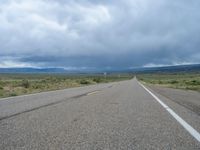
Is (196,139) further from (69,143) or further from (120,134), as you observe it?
(69,143)

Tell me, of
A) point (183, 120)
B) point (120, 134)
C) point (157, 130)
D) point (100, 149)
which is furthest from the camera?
point (183, 120)

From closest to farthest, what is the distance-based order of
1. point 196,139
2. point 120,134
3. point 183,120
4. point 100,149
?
point 100,149 < point 196,139 < point 120,134 < point 183,120

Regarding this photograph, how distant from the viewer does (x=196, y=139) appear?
6.43m

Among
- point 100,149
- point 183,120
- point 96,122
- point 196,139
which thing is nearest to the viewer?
point 100,149

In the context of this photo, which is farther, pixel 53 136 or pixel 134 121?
pixel 134 121

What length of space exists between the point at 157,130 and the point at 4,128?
3.65 metres

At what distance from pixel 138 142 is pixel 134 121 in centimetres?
282

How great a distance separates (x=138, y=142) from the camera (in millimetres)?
6066

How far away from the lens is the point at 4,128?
7.56 m

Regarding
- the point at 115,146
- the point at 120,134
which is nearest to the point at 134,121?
the point at 120,134

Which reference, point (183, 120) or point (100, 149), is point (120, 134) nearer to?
point (100, 149)

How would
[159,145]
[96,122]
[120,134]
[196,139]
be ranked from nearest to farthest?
1. [159,145]
2. [196,139]
3. [120,134]
4. [96,122]

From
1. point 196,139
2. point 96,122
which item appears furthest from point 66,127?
point 196,139

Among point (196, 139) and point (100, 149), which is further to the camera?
point (196, 139)
